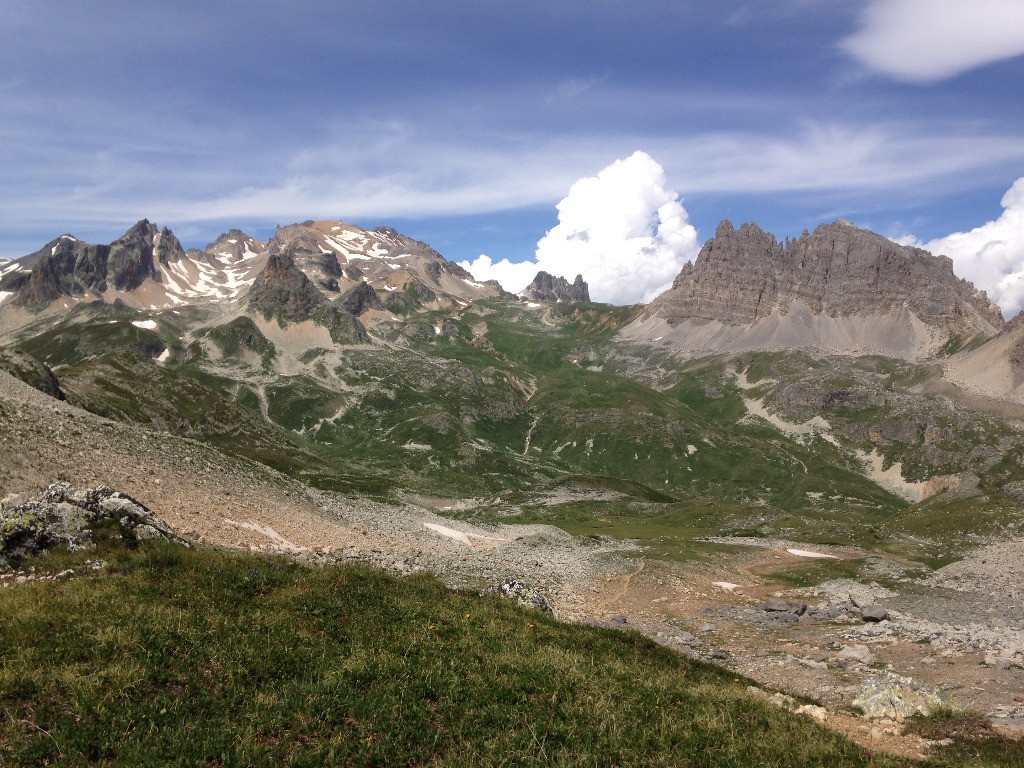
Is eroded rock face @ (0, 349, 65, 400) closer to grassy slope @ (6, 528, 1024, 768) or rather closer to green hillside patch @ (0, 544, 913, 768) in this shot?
grassy slope @ (6, 528, 1024, 768)

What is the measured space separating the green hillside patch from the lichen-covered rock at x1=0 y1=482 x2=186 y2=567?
8.40 feet

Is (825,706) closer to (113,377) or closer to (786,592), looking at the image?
(786,592)

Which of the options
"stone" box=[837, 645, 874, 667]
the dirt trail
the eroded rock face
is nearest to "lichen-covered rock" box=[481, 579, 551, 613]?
the dirt trail

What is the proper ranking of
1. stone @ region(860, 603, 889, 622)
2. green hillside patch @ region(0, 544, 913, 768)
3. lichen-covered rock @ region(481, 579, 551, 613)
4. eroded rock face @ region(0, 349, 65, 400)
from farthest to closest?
eroded rock face @ region(0, 349, 65, 400) < stone @ region(860, 603, 889, 622) < lichen-covered rock @ region(481, 579, 551, 613) < green hillside patch @ region(0, 544, 913, 768)

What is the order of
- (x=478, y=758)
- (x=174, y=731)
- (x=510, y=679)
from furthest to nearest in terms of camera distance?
(x=510, y=679) < (x=478, y=758) < (x=174, y=731)

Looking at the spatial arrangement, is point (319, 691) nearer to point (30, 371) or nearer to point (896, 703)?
point (896, 703)

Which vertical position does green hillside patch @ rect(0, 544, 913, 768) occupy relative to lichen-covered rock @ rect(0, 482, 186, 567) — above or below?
below

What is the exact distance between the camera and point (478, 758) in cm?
1270

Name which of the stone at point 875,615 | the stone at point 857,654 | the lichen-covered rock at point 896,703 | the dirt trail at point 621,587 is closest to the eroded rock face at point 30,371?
the dirt trail at point 621,587

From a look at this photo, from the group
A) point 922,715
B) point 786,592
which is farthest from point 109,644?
point 786,592

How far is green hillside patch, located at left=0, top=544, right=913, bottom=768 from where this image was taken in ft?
39.5

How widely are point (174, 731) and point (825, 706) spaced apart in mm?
22357

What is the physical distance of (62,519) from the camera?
21.5 m

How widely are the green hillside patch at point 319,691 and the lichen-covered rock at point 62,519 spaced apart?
256 cm
